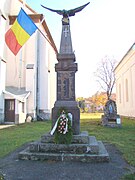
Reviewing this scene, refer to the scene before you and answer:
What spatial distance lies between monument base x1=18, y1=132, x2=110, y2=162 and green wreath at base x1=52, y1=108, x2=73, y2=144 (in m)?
0.16

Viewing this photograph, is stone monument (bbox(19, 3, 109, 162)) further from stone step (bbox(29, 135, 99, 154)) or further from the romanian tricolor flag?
the romanian tricolor flag

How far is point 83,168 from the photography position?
5250 millimetres

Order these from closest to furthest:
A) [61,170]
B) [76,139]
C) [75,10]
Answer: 1. [61,170]
2. [76,139]
3. [75,10]

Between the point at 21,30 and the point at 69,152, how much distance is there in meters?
7.90

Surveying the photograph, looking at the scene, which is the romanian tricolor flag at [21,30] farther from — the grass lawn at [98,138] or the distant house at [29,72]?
the distant house at [29,72]

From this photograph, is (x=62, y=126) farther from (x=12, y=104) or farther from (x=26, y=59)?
(x=26, y=59)

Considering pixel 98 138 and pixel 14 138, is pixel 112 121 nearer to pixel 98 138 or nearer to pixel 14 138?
pixel 98 138

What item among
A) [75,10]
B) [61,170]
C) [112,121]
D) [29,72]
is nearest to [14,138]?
[61,170]

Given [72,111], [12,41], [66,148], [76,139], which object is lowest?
[66,148]

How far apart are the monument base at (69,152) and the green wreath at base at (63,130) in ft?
0.53

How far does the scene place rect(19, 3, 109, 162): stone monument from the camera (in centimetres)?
606

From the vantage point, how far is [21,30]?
1169 centimetres

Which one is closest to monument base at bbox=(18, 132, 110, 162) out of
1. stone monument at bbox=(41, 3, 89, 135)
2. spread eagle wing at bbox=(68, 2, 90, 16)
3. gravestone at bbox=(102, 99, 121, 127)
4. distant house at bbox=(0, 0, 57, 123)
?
stone monument at bbox=(41, 3, 89, 135)

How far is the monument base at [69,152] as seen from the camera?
5.91 metres
